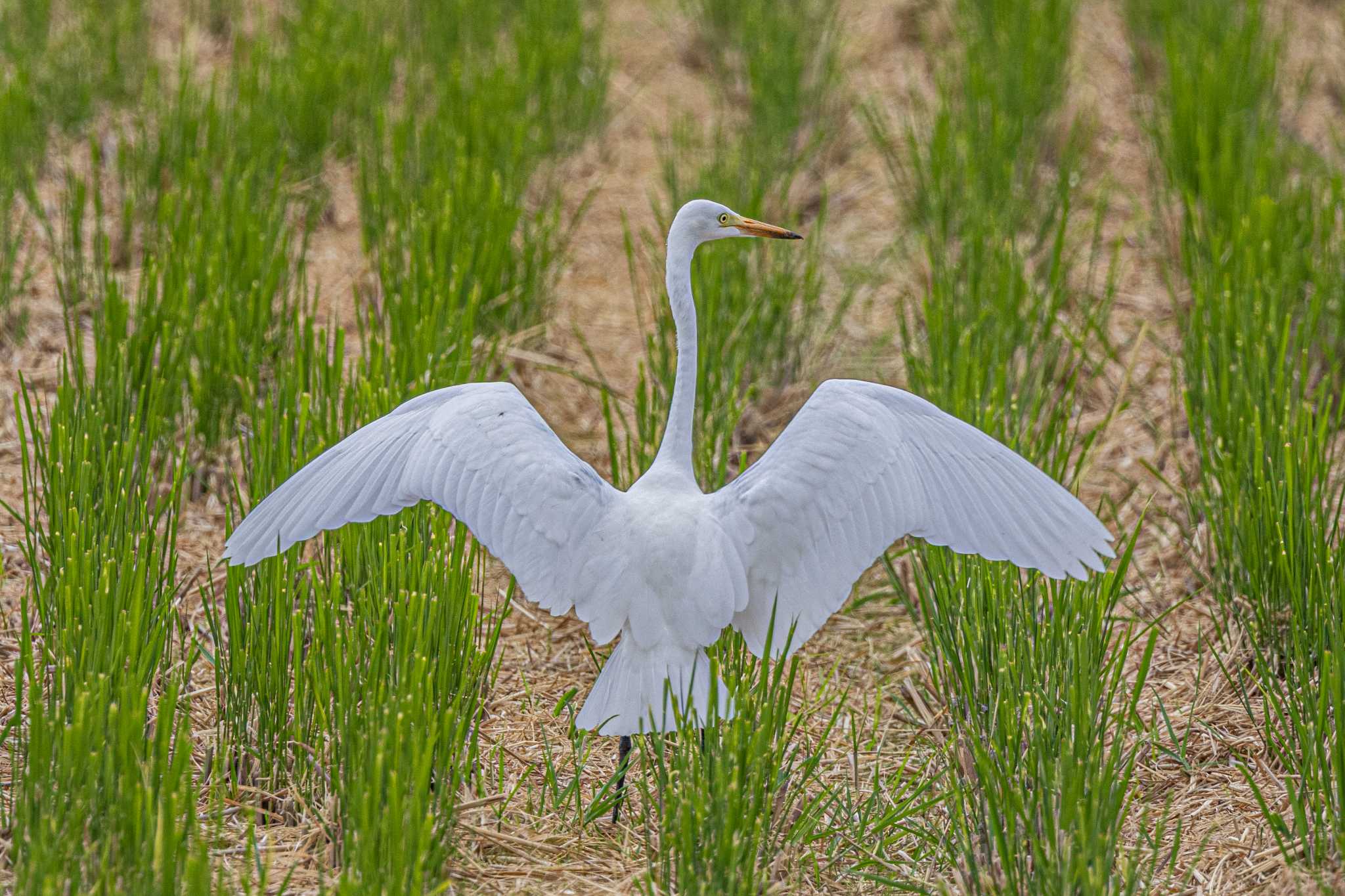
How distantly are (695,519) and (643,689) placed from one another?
31cm

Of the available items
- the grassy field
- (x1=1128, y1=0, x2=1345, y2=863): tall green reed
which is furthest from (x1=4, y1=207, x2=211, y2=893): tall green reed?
(x1=1128, y1=0, x2=1345, y2=863): tall green reed

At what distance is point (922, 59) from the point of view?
272 inches

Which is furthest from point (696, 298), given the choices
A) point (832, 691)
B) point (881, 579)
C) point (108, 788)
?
point (108, 788)

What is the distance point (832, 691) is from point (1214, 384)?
3.74 ft

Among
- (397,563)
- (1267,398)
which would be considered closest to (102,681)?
(397,563)

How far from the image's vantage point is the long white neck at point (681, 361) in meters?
2.82

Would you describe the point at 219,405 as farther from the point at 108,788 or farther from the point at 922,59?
the point at 922,59

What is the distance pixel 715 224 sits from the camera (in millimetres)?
3008

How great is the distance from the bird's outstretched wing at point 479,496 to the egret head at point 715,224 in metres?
0.57

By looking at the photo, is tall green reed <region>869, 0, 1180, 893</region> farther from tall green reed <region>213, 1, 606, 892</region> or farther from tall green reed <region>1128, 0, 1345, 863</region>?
tall green reed <region>213, 1, 606, 892</region>

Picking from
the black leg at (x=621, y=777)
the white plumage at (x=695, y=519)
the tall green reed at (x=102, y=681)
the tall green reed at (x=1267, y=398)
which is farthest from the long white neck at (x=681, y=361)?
the tall green reed at (x=1267, y=398)

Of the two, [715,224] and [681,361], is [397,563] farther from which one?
[715,224]

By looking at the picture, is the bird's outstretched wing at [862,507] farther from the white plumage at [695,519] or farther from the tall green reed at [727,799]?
the tall green reed at [727,799]

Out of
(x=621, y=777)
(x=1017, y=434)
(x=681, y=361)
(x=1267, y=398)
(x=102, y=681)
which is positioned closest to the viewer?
(x=102, y=681)
